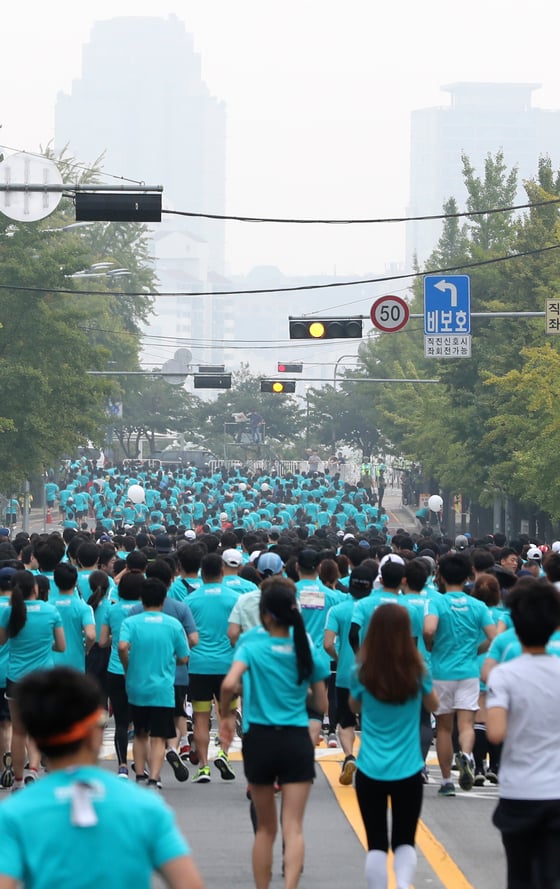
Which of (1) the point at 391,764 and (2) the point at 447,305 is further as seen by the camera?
(2) the point at 447,305

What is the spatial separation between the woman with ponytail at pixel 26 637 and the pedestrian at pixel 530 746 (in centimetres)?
533

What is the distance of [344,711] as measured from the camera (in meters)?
12.6

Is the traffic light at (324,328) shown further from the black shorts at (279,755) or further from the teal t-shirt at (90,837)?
the teal t-shirt at (90,837)

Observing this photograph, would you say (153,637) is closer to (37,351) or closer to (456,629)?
(456,629)

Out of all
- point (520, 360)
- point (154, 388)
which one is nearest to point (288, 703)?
point (520, 360)

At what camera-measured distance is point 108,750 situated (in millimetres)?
14633

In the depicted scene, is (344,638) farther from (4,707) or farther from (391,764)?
(391,764)

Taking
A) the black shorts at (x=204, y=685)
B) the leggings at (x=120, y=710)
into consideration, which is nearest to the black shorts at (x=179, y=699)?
the black shorts at (x=204, y=685)

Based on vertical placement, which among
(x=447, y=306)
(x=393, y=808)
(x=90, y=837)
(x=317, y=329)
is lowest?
(x=393, y=808)

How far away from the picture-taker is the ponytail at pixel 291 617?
7977 millimetres

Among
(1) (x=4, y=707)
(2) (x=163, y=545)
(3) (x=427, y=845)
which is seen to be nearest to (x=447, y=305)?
(2) (x=163, y=545)

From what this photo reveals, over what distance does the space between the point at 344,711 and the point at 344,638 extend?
57cm

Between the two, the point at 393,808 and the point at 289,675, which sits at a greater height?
the point at 289,675

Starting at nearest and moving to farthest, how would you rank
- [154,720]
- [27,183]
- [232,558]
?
[154,720] → [232,558] → [27,183]
